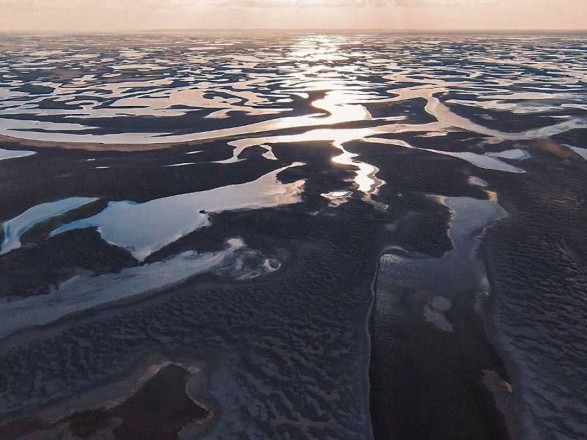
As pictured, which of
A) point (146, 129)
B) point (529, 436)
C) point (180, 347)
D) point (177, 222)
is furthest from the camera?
point (146, 129)

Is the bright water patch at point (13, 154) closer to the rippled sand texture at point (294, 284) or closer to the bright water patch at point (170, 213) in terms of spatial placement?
the rippled sand texture at point (294, 284)

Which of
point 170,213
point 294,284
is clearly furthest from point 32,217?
point 294,284

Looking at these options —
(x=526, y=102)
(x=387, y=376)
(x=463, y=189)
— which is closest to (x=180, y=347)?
(x=387, y=376)

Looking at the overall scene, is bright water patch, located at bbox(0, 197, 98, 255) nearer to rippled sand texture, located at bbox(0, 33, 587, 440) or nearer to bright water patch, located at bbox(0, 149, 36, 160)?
rippled sand texture, located at bbox(0, 33, 587, 440)

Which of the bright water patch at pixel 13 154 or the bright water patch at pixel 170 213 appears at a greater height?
the bright water patch at pixel 170 213

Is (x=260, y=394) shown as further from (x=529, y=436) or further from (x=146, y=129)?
(x=146, y=129)

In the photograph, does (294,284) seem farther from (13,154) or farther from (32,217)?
(13,154)

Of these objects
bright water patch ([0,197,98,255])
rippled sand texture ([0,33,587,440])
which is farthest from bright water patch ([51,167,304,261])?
bright water patch ([0,197,98,255])

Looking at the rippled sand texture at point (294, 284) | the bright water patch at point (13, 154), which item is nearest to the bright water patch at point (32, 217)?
the rippled sand texture at point (294, 284)

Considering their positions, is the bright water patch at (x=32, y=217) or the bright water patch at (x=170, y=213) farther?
the bright water patch at (x=170, y=213)
